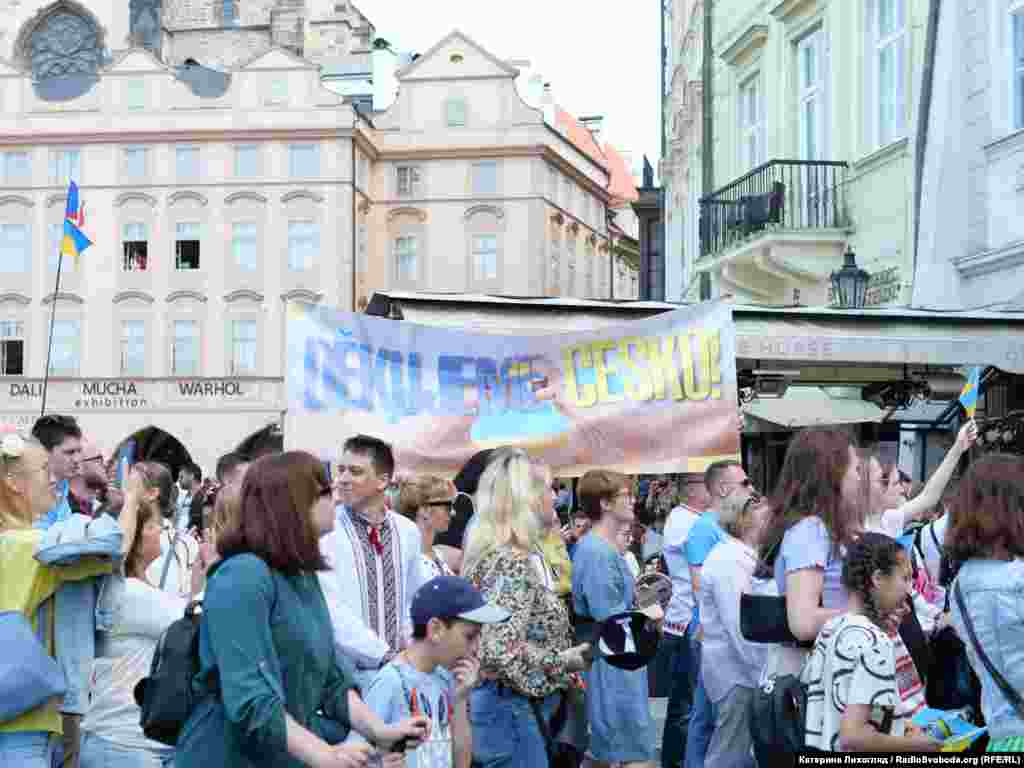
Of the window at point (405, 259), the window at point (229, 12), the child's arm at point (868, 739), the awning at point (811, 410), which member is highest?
the window at point (229, 12)

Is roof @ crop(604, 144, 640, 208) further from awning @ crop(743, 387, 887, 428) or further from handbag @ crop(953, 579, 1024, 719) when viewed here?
handbag @ crop(953, 579, 1024, 719)

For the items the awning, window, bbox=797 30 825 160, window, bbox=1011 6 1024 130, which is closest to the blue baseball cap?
window, bbox=1011 6 1024 130

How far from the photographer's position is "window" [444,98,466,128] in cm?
5562

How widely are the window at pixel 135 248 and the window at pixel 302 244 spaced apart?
465 cm

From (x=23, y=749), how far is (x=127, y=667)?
3.03 ft

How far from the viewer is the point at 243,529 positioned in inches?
167

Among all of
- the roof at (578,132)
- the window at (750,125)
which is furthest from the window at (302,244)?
the window at (750,125)

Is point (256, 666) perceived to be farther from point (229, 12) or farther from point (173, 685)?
point (229, 12)

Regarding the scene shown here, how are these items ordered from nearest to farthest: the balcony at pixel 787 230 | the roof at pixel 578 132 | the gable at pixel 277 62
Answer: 1. the balcony at pixel 787 230
2. the gable at pixel 277 62
3. the roof at pixel 578 132

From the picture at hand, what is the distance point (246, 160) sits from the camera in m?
52.9

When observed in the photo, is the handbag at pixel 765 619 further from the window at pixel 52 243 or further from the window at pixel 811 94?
the window at pixel 52 243

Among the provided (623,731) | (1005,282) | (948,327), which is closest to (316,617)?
(623,731)

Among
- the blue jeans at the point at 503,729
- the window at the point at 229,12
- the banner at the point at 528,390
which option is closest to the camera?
the blue jeans at the point at 503,729

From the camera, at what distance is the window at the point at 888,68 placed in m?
17.4
